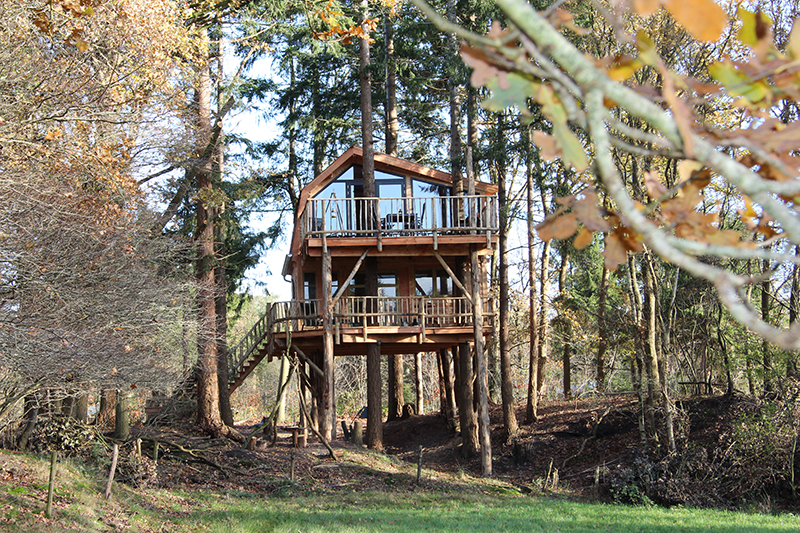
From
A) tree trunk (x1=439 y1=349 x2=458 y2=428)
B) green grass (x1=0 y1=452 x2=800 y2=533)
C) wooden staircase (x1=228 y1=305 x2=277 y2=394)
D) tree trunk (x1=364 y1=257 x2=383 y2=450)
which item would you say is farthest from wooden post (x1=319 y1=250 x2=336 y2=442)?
tree trunk (x1=439 y1=349 x2=458 y2=428)

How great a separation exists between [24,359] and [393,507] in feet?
23.9

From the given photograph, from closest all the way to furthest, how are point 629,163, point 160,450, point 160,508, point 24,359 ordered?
point 24,359 → point 160,508 → point 160,450 → point 629,163

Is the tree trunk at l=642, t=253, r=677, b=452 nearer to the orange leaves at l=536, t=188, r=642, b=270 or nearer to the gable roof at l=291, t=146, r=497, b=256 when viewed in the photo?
the gable roof at l=291, t=146, r=497, b=256

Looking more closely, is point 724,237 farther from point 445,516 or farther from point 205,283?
point 205,283

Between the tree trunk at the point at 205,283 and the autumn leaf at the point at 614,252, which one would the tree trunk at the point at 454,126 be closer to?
the tree trunk at the point at 205,283

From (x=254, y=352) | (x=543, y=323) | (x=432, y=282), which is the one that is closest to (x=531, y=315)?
(x=543, y=323)

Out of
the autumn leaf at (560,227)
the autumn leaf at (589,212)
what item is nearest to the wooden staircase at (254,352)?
the autumn leaf at (560,227)

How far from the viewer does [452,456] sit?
2239 centimetres

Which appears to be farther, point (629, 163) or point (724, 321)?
point (724, 321)

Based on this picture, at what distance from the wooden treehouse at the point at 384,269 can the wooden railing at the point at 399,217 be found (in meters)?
0.03

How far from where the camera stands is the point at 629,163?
17672 mm

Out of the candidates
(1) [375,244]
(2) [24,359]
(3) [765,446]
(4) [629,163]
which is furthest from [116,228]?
(3) [765,446]

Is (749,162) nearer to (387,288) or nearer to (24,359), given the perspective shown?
(24,359)

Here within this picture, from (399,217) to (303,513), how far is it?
10617mm
